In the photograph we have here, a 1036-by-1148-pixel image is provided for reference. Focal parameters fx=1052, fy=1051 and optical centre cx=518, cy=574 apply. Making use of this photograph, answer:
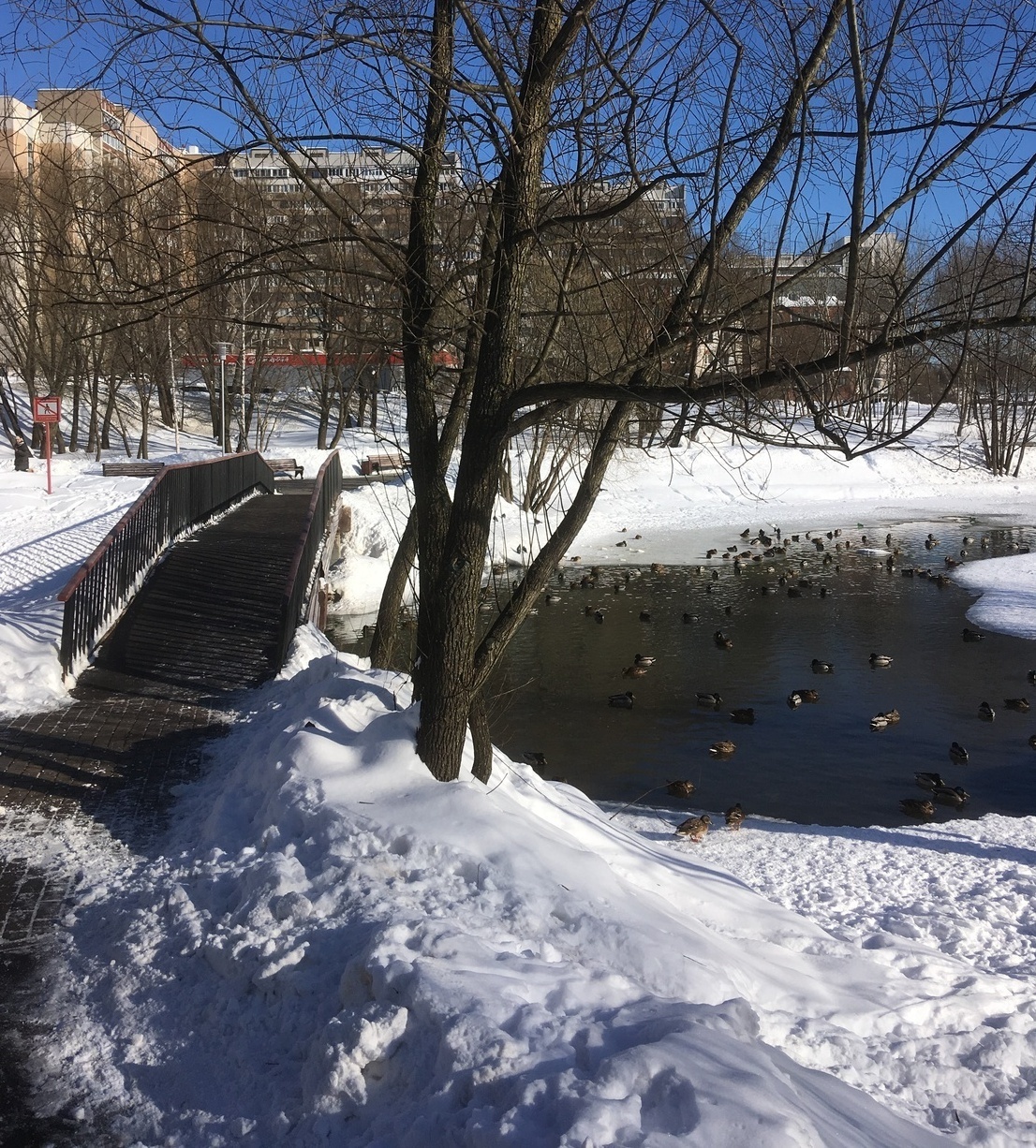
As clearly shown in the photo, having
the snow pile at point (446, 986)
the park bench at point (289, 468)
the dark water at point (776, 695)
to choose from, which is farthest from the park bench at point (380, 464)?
the park bench at point (289, 468)

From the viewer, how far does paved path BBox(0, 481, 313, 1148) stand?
4734 millimetres

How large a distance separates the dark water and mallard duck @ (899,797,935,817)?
0.11 m

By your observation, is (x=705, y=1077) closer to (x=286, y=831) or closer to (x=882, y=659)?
(x=286, y=831)

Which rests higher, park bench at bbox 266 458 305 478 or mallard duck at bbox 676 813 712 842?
park bench at bbox 266 458 305 478

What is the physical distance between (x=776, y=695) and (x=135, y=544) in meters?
8.96

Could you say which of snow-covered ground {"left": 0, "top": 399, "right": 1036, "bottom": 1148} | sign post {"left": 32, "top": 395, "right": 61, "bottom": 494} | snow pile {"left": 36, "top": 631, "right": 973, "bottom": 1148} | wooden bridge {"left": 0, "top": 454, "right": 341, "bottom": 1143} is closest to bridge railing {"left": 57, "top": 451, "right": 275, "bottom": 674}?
wooden bridge {"left": 0, "top": 454, "right": 341, "bottom": 1143}

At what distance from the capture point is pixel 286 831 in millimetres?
5562

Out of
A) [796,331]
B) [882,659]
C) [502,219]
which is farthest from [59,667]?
[882,659]

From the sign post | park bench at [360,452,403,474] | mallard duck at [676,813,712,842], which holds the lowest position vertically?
mallard duck at [676,813,712,842]

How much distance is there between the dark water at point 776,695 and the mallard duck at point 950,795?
112 millimetres

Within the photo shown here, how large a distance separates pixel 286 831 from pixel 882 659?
43.0 ft

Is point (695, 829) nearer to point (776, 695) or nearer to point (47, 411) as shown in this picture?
point (776, 695)

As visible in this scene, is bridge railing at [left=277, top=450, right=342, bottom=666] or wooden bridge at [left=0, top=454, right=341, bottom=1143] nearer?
wooden bridge at [left=0, top=454, right=341, bottom=1143]

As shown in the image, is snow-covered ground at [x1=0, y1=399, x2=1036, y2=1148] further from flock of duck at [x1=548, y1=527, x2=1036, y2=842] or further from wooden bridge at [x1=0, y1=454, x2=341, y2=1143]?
flock of duck at [x1=548, y1=527, x2=1036, y2=842]
